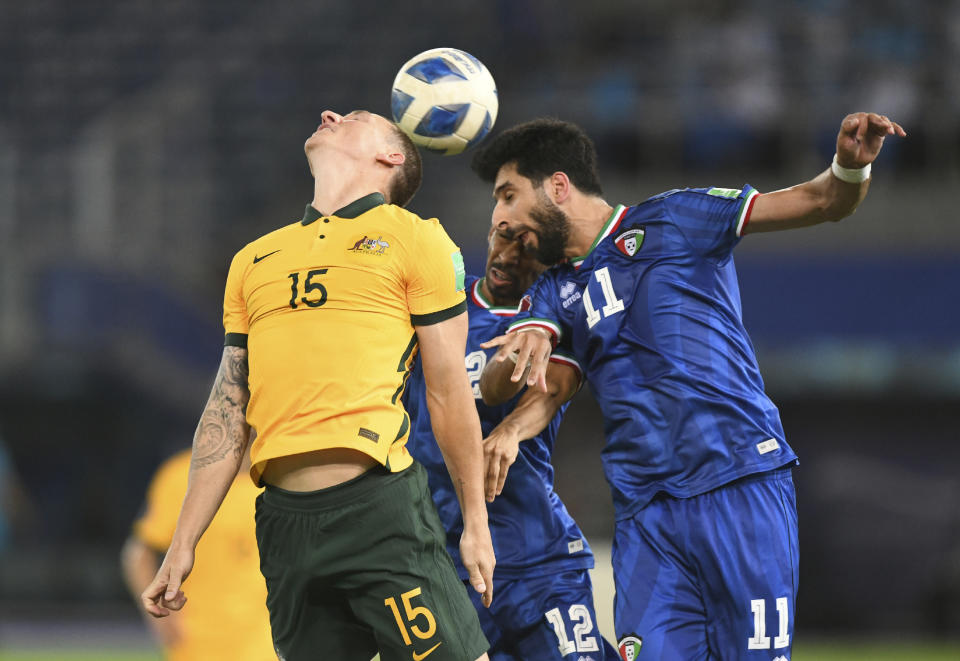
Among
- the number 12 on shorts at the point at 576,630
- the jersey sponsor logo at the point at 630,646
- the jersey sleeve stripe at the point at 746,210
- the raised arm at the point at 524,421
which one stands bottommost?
the number 12 on shorts at the point at 576,630

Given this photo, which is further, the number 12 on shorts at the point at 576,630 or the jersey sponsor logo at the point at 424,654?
the number 12 on shorts at the point at 576,630

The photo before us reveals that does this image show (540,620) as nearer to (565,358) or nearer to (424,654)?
(565,358)

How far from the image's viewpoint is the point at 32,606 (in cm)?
1502

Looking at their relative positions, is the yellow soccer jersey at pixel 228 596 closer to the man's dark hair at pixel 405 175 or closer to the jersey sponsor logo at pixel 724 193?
the man's dark hair at pixel 405 175

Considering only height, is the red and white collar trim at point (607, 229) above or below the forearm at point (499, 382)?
above

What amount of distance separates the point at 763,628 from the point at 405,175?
2130 millimetres

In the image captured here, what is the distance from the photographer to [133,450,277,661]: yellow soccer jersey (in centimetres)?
567

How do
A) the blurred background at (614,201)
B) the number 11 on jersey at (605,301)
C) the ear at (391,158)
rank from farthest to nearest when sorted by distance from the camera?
1. the blurred background at (614,201)
2. the number 11 on jersey at (605,301)
3. the ear at (391,158)

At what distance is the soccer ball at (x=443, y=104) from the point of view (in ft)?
17.4

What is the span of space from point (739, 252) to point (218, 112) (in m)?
7.52

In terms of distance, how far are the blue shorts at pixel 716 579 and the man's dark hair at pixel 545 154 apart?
1431 mm

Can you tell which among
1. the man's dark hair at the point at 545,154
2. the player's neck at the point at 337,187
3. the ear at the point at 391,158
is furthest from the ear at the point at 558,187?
the player's neck at the point at 337,187

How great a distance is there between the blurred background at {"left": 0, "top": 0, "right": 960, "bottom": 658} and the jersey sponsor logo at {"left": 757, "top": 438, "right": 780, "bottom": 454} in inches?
339

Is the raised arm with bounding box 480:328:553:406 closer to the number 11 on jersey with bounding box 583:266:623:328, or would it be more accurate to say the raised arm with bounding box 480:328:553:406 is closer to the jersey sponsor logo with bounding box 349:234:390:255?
the number 11 on jersey with bounding box 583:266:623:328
